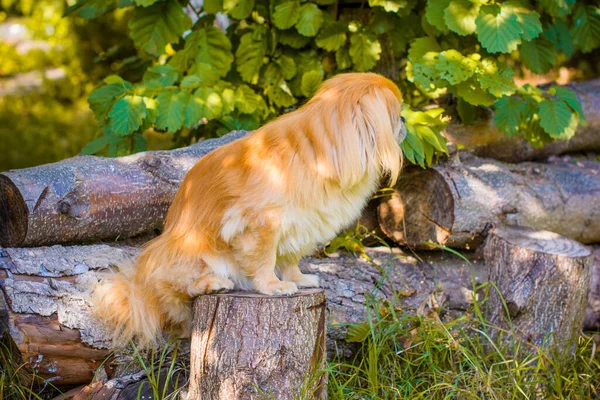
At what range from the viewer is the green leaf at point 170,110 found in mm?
4332

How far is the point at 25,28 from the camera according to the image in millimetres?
9914

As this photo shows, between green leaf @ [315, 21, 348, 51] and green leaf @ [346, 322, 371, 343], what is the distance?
206 cm

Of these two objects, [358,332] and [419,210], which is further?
[419,210]

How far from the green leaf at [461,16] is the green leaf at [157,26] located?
5.85 feet

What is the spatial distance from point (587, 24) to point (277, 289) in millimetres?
3459

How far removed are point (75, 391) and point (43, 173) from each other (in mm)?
1109

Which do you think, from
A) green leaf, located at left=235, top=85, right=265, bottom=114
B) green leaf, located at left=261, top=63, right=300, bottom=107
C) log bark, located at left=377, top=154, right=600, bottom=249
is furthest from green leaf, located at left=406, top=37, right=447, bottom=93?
green leaf, located at left=235, top=85, right=265, bottom=114

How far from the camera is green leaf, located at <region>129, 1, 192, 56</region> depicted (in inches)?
186

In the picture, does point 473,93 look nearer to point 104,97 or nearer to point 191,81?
point 191,81

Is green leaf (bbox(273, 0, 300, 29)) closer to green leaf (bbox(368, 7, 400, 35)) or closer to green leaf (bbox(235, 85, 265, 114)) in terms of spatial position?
green leaf (bbox(368, 7, 400, 35))

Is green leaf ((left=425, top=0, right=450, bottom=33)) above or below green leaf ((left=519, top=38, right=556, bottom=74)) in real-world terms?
above

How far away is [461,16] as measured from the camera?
4.31 meters

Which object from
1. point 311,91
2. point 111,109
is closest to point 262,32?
point 311,91

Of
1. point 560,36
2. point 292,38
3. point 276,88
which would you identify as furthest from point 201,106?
point 560,36
